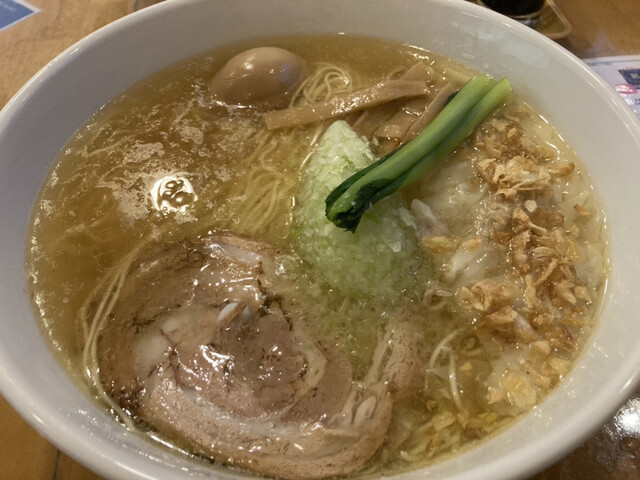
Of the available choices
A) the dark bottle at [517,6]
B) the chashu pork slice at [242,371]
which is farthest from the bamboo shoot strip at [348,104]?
the dark bottle at [517,6]

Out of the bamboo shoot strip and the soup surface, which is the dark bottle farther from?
the bamboo shoot strip

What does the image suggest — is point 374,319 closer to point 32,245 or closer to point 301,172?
point 301,172

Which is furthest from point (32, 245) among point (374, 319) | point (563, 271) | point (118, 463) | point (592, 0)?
point (592, 0)

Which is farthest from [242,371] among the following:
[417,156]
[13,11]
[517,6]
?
[13,11]

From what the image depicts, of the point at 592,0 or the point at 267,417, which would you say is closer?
the point at 267,417

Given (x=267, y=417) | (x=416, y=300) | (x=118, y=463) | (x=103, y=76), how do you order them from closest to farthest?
1. (x=118, y=463)
2. (x=267, y=417)
3. (x=416, y=300)
4. (x=103, y=76)

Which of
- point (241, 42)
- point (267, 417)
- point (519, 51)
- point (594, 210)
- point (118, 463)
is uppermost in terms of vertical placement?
point (519, 51)

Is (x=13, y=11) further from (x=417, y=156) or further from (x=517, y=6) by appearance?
(x=517, y=6)
